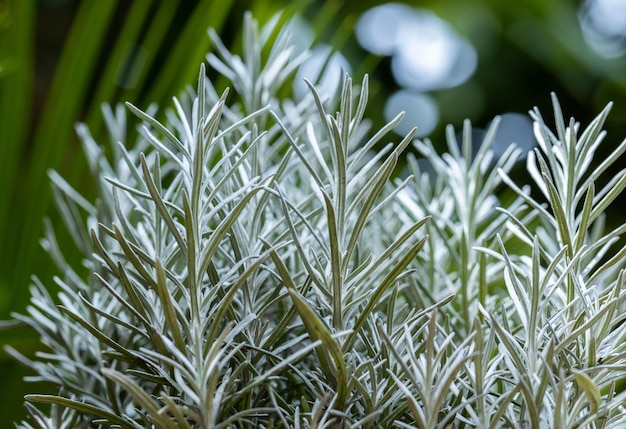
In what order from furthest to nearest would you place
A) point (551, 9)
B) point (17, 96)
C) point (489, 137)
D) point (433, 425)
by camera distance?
point (551, 9) < point (17, 96) < point (489, 137) < point (433, 425)

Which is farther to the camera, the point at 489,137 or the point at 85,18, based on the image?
the point at 85,18

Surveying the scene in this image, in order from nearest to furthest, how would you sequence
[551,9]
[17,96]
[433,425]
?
[433,425], [17,96], [551,9]

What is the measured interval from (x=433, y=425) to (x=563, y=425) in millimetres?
31

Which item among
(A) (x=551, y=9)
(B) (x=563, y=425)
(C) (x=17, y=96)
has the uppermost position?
(A) (x=551, y=9)

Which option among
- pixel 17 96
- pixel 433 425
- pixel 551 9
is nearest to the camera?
pixel 433 425

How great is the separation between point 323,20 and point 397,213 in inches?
8.6

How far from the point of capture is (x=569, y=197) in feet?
0.59

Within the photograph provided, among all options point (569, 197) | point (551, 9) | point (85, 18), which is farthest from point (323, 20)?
point (551, 9)

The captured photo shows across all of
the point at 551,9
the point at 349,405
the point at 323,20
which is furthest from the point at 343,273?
the point at 551,9

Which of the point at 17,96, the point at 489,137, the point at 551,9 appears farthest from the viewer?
the point at 551,9

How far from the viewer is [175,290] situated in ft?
0.58

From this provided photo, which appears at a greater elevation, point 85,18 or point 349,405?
point 85,18

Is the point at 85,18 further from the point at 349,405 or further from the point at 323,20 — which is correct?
the point at 349,405

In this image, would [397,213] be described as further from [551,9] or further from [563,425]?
[551,9]
